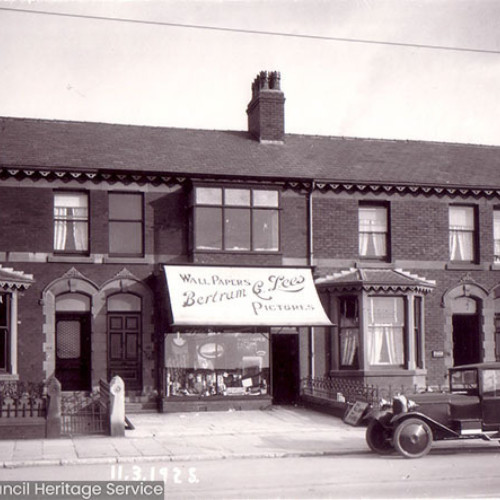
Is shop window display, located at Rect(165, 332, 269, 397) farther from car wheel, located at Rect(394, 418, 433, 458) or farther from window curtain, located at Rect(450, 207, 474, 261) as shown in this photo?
car wheel, located at Rect(394, 418, 433, 458)

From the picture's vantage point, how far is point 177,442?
17391 mm

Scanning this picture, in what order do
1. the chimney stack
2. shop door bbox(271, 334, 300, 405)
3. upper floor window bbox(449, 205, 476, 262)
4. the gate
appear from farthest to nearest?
the chimney stack < upper floor window bbox(449, 205, 476, 262) < shop door bbox(271, 334, 300, 405) < the gate

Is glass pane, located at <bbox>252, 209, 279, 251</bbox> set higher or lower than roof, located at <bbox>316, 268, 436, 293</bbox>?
higher

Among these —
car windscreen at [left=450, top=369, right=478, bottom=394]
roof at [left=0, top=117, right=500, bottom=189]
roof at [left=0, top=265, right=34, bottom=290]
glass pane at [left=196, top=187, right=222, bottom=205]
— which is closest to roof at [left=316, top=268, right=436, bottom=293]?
roof at [left=0, top=117, right=500, bottom=189]

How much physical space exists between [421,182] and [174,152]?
7641mm

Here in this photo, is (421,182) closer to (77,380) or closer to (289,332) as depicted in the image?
(289,332)

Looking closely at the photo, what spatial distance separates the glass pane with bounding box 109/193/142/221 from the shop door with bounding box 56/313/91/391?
9.78 ft


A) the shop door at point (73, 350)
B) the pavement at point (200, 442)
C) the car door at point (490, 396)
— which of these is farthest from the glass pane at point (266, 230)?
the car door at point (490, 396)

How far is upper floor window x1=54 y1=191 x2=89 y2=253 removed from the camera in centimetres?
2327

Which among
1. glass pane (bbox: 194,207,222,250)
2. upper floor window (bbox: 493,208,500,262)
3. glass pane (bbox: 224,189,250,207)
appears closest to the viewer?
glass pane (bbox: 194,207,222,250)

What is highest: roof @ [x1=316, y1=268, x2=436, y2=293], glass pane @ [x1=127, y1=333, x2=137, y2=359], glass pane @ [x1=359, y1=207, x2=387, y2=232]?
glass pane @ [x1=359, y1=207, x2=387, y2=232]

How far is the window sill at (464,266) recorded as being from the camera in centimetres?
2566

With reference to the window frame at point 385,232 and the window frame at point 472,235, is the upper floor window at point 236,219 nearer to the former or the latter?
the window frame at point 385,232

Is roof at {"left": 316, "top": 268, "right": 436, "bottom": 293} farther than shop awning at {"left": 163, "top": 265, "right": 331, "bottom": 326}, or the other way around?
roof at {"left": 316, "top": 268, "right": 436, "bottom": 293}
